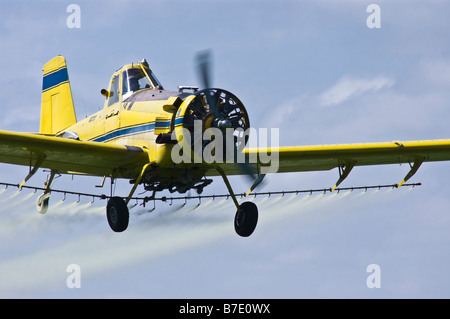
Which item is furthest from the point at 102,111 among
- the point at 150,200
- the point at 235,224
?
the point at 235,224

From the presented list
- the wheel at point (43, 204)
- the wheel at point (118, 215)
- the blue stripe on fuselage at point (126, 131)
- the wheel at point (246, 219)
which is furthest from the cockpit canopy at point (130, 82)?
the wheel at point (43, 204)

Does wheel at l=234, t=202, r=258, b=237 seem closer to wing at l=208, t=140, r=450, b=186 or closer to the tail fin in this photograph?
wing at l=208, t=140, r=450, b=186

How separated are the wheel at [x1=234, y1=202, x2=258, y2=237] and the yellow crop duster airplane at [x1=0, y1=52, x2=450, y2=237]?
0.10ft

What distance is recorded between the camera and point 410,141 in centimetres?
2980

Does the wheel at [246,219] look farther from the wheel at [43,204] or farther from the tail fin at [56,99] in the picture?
the tail fin at [56,99]

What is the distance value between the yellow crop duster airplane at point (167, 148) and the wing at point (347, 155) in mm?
30

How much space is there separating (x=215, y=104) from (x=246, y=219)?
13.3 ft

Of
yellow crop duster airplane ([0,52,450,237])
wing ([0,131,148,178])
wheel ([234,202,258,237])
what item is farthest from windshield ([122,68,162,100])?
wheel ([234,202,258,237])

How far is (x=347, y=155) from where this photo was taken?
29562 millimetres

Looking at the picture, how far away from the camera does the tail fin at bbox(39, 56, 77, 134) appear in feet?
114

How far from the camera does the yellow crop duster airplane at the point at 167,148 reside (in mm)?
26719

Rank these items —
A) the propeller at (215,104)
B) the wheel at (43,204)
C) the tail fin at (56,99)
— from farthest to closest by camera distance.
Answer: the tail fin at (56,99)
the wheel at (43,204)
the propeller at (215,104)
